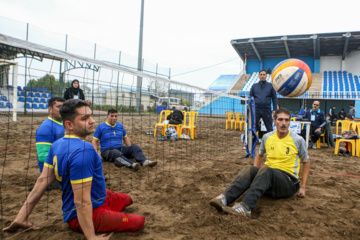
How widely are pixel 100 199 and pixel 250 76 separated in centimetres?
2463

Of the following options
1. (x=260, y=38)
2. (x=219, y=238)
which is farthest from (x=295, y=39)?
(x=219, y=238)

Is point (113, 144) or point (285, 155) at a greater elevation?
point (285, 155)

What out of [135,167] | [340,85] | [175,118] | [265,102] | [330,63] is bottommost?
[135,167]

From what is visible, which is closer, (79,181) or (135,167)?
(79,181)

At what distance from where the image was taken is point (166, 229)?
2.02 meters

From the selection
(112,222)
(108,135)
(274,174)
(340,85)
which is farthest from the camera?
(340,85)

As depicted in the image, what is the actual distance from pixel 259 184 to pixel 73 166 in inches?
66.4

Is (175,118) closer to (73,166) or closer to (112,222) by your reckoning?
(112,222)

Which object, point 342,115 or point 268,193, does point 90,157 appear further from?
point 342,115

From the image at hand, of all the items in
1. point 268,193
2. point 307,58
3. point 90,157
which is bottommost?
point 268,193

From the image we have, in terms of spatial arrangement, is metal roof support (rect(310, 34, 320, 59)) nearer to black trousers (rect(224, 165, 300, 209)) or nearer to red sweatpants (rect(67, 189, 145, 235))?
black trousers (rect(224, 165, 300, 209))

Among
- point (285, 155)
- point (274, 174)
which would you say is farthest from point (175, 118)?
point (274, 174)

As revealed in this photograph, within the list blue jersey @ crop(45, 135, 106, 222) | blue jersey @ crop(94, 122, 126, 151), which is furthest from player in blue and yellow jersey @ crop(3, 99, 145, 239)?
blue jersey @ crop(94, 122, 126, 151)

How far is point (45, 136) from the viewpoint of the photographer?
8.88 ft
